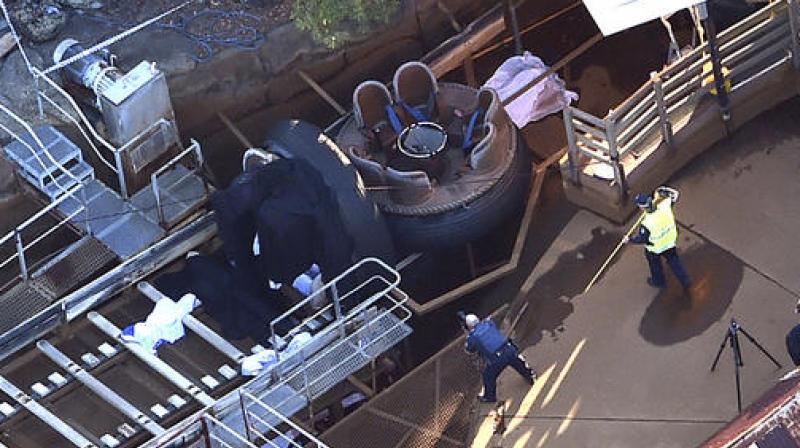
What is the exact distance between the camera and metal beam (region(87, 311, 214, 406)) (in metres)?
21.4

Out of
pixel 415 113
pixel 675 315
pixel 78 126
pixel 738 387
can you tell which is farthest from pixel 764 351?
pixel 78 126

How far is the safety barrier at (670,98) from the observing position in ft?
73.7

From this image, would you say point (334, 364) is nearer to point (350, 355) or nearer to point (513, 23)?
point (350, 355)

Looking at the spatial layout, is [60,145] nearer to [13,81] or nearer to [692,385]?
[13,81]

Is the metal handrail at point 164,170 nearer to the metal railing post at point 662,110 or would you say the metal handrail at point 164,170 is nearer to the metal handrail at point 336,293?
the metal handrail at point 336,293

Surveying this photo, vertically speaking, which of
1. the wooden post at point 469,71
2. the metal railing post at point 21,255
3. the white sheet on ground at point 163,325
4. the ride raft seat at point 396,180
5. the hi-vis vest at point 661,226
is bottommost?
the hi-vis vest at point 661,226

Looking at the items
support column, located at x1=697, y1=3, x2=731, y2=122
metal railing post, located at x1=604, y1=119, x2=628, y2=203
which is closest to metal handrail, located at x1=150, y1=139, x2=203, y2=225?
metal railing post, located at x1=604, y1=119, x2=628, y2=203

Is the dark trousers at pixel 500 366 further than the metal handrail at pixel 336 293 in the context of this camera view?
No

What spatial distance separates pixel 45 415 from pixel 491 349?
201 inches

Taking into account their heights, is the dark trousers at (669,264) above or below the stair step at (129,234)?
below

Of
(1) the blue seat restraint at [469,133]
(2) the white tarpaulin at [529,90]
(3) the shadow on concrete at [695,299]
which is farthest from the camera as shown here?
(2) the white tarpaulin at [529,90]

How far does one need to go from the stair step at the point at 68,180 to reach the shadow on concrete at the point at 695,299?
7.23 meters

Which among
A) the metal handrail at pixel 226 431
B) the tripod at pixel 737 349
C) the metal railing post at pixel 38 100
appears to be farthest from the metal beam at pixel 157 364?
the tripod at pixel 737 349

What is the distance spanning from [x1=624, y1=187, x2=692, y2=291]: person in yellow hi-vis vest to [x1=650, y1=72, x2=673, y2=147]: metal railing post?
1.47 metres
